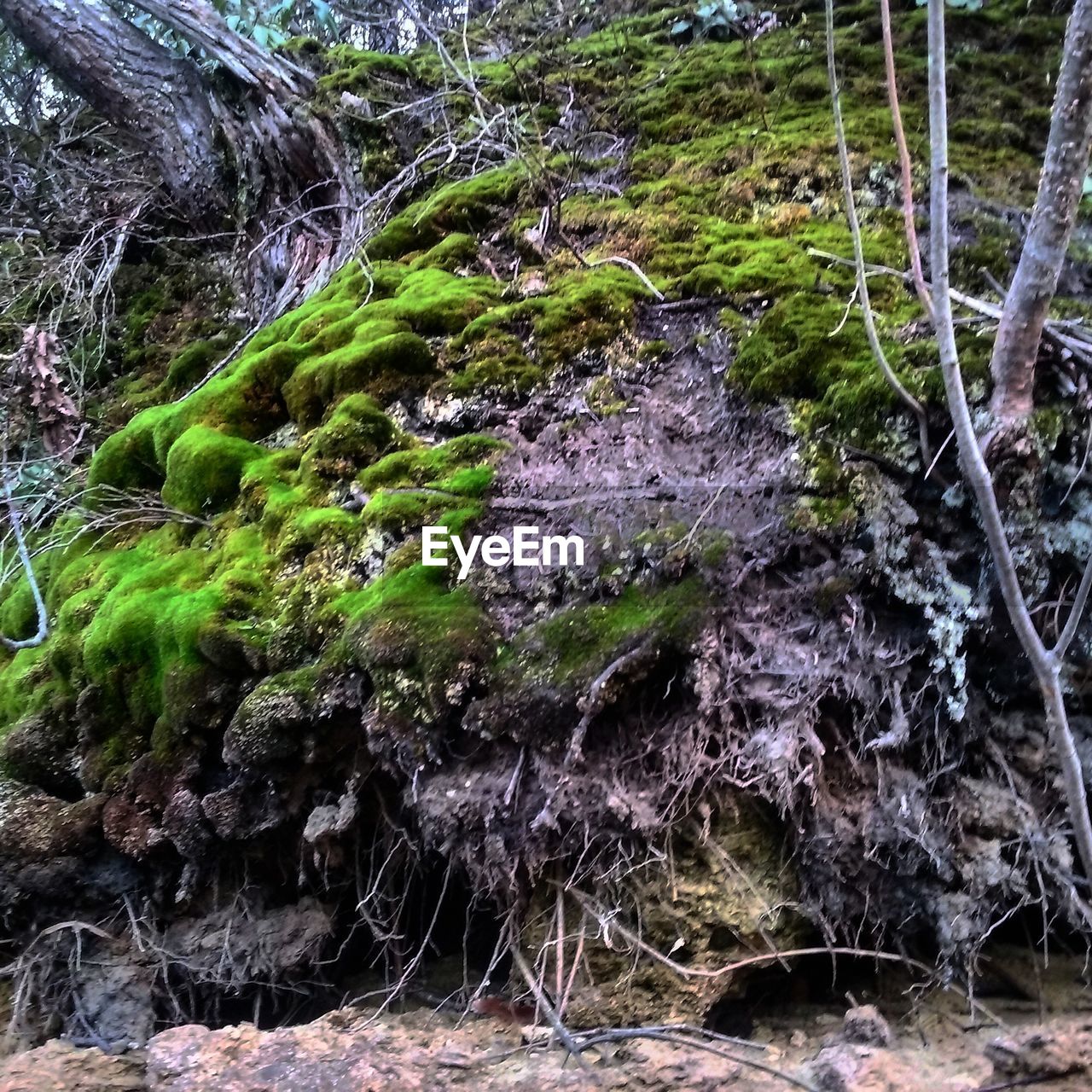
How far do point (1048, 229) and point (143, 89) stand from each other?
533cm

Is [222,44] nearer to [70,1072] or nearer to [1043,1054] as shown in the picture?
[70,1072]

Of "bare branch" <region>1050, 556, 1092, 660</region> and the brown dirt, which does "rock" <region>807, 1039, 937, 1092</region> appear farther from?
"bare branch" <region>1050, 556, 1092, 660</region>

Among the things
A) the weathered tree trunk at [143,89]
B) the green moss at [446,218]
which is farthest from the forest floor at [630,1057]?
the weathered tree trunk at [143,89]

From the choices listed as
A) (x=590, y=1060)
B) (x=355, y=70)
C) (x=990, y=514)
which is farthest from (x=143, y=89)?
(x=590, y=1060)

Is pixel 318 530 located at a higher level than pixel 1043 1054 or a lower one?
higher

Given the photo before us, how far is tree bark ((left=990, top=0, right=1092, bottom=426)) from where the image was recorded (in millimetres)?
2133

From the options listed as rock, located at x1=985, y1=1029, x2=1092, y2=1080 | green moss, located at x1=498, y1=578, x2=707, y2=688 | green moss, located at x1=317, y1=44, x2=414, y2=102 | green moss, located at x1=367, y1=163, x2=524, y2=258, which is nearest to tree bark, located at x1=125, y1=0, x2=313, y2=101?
green moss, located at x1=317, y1=44, x2=414, y2=102

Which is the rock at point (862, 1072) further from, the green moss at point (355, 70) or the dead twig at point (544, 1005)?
the green moss at point (355, 70)

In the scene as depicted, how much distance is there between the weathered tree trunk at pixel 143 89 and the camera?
5.09m

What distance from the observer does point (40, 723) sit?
290 cm

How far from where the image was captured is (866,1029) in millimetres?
2086

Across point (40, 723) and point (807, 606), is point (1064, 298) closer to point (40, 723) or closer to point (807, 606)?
point (807, 606)

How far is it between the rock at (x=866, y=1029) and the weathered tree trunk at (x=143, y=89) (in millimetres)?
5515

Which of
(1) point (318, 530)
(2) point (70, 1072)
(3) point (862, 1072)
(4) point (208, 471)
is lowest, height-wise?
(2) point (70, 1072)
